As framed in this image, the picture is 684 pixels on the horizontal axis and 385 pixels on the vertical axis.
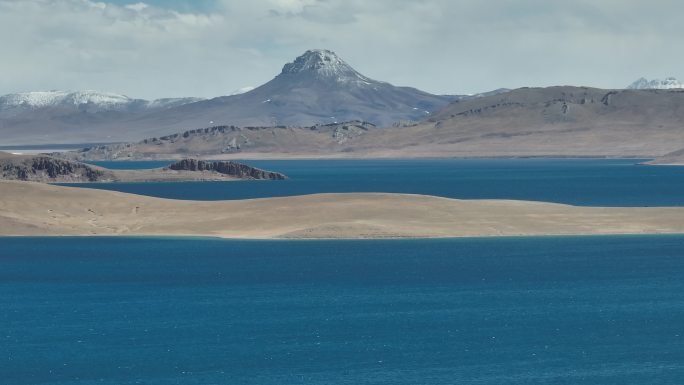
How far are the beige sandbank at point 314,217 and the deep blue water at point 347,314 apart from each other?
24.0 feet

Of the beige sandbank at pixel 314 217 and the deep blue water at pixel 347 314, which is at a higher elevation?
the beige sandbank at pixel 314 217

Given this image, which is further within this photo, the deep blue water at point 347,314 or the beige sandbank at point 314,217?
the beige sandbank at point 314,217

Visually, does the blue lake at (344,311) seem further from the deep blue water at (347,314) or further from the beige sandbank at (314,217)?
the beige sandbank at (314,217)

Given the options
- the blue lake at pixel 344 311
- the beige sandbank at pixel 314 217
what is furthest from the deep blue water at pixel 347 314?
the beige sandbank at pixel 314 217

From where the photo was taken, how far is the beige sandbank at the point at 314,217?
102 meters

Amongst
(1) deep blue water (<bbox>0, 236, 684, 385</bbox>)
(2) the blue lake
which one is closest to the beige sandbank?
(2) the blue lake

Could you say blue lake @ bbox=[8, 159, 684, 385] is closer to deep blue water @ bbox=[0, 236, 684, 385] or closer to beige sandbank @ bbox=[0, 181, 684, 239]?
deep blue water @ bbox=[0, 236, 684, 385]

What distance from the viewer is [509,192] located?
163125mm

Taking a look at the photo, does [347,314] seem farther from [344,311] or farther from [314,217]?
[314,217]

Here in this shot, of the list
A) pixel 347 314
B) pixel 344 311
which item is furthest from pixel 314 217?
pixel 347 314

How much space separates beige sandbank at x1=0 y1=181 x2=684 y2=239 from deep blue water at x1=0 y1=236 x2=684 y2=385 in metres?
7.33

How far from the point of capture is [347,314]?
63.0 meters

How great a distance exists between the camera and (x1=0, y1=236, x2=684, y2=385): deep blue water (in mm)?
50531

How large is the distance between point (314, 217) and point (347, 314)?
147 ft
